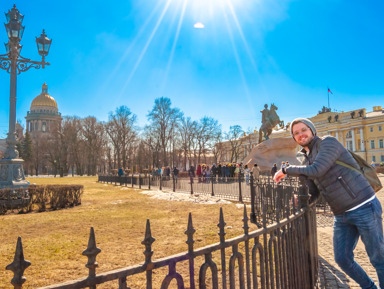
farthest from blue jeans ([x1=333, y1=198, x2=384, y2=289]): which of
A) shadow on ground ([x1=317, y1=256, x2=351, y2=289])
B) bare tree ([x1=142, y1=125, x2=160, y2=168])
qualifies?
bare tree ([x1=142, y1=125, x2=160, y2=168])

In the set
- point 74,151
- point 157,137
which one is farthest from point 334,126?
point 74,151

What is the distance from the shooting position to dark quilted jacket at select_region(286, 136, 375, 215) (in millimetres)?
2693

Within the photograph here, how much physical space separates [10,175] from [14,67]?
484 centimetres

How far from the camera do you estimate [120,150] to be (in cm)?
5334

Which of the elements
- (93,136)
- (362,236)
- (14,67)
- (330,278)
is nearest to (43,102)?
(93,136)

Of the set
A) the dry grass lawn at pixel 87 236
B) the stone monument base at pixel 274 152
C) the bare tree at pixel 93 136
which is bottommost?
the dry grass lawn at pixel 87 236

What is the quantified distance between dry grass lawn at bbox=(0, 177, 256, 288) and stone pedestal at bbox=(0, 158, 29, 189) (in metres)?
1.97

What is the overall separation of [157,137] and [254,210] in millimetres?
42191

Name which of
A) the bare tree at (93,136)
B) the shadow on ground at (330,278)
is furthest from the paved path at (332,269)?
the bare tree at (93,136)

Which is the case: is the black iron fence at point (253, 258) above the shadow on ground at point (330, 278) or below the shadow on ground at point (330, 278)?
above

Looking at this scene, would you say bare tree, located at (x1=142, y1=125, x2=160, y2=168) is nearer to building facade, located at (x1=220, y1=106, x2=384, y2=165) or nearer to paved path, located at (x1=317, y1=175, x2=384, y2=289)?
building facade, located at (x1=220, y1=106, x2=384, y2=165)

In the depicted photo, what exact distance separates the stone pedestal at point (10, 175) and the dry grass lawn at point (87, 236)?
1.97 m

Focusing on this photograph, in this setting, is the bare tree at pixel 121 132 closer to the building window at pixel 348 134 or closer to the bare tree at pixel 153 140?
the bare tree at pixel 153 140

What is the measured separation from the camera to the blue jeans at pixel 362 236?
2.70m
